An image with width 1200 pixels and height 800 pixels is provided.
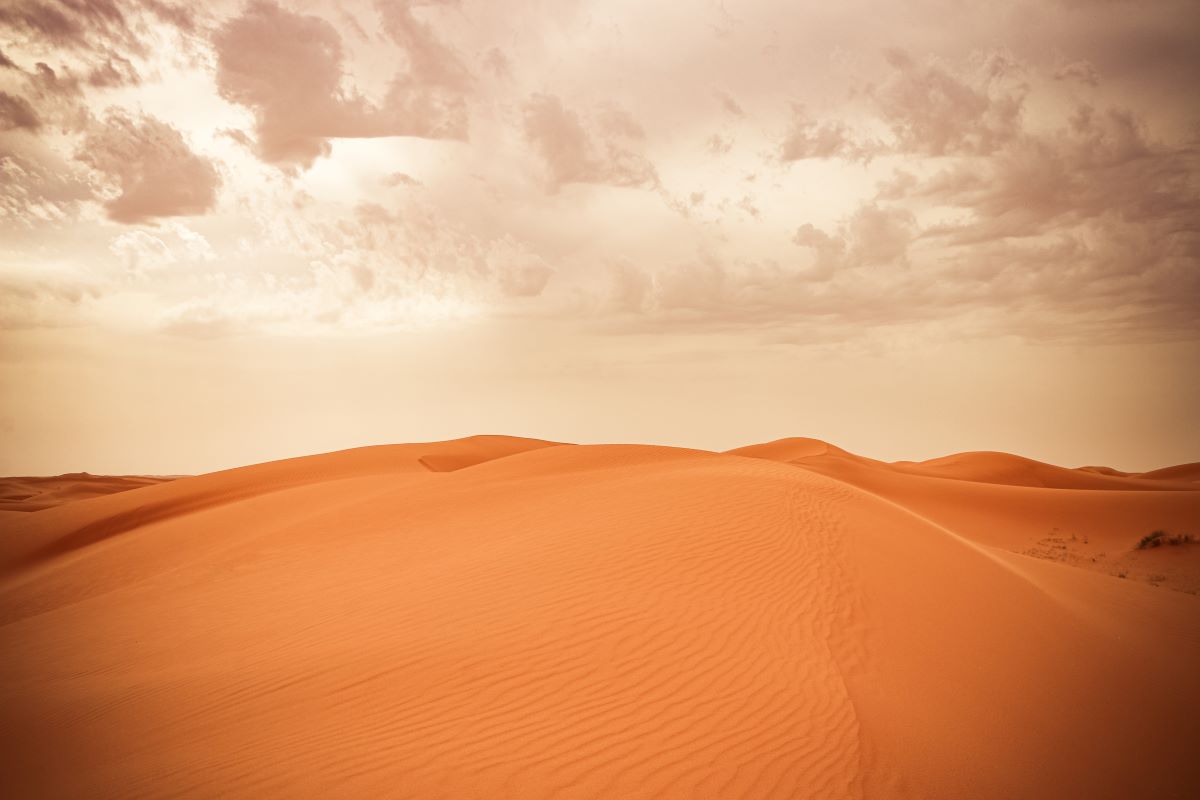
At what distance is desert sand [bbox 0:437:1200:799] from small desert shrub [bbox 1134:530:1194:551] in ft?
18.5

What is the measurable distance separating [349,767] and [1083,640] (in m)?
9.46

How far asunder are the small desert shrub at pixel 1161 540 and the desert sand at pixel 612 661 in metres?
5.64

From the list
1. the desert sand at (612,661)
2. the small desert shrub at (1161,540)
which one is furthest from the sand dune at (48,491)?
the small desert shrub at (1161,540)

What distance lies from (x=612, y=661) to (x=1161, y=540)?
21513 mm

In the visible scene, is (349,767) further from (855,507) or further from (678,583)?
(855,507)

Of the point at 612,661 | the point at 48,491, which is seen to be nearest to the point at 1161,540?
the point at 612,661

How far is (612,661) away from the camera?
255 inches

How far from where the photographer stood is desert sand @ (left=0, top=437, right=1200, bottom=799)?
5066 millimetres

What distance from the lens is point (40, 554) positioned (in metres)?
20.4

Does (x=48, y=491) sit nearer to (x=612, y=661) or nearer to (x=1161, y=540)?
(x=612, y=661)

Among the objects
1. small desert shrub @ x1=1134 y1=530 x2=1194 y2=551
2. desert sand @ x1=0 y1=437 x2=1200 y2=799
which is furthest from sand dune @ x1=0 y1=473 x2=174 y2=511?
small desert shrub @ x1=1134 y1=530 x2=1194 y2=551

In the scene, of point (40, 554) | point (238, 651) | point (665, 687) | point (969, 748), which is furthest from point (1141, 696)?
point (40, 554)

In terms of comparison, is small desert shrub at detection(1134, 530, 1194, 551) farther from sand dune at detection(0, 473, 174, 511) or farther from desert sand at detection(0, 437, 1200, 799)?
sand dune at detection(0, 473, 174, 511)

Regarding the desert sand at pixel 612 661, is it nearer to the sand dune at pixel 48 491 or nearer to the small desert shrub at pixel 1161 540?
the small desert shrub at pixel 1161 540
